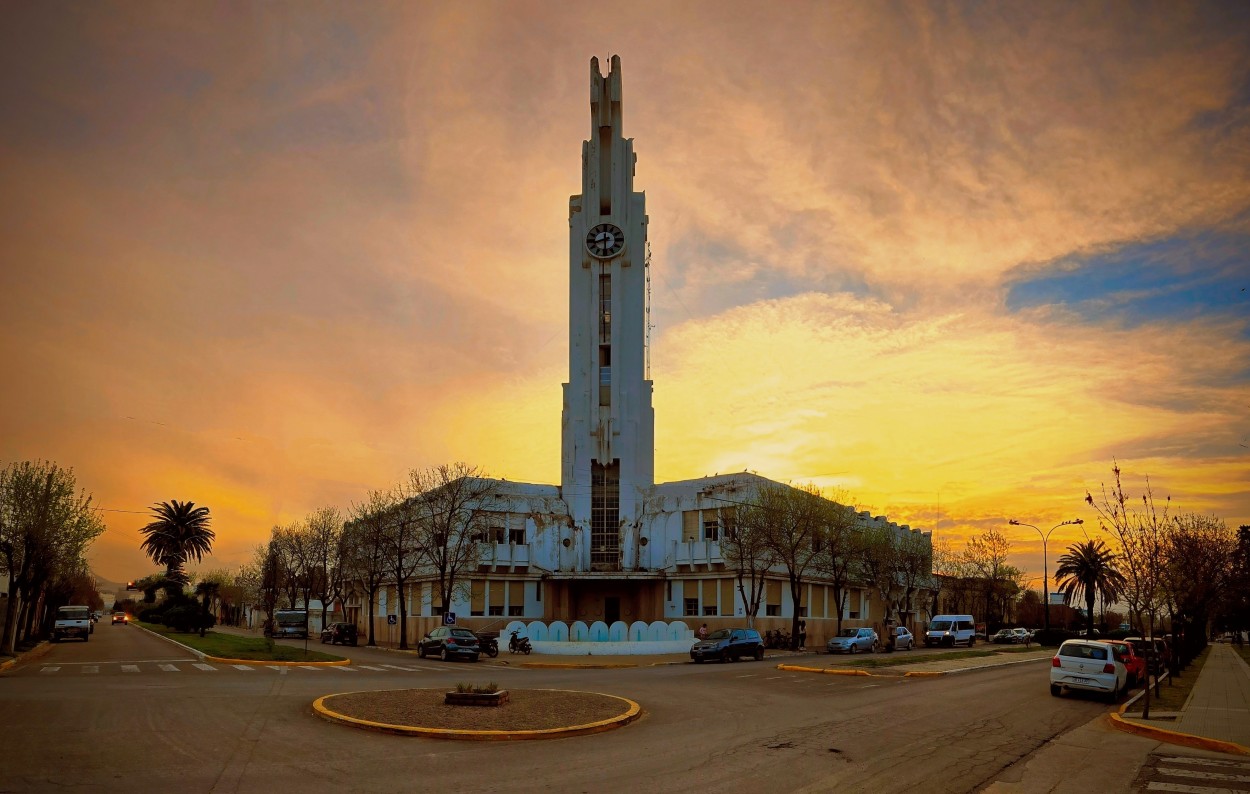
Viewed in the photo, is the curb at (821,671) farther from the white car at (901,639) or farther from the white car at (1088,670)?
the white car at (901,639)

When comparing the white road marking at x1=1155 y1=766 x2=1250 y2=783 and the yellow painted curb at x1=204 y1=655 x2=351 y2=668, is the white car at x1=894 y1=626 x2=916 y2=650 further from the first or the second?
the white road marking at x1=1155 y1=766 x2=1250 y2=783

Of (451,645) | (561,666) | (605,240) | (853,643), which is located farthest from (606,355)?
(451,645)

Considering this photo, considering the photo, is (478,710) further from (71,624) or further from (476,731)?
(71,624)

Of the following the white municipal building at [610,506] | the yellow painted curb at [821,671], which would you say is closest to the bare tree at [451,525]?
the white municipal building at [610,506]

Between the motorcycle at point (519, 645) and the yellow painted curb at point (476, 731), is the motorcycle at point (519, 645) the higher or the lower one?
the lower one

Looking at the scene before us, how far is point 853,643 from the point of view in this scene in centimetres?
5344

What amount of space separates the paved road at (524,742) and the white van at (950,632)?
4359 cm

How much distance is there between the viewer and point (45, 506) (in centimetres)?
4041

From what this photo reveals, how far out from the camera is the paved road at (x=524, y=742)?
39.3ft

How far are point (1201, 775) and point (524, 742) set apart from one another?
10.5m

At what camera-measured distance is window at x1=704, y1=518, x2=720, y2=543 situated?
6372 centimetres

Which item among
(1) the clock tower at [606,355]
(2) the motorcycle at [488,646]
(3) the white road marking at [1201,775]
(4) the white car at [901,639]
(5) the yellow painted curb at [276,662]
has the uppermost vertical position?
(1) the clock tower at [606,355]

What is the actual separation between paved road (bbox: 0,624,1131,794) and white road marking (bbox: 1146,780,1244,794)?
0.46m

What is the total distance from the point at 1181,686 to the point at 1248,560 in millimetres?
40586
